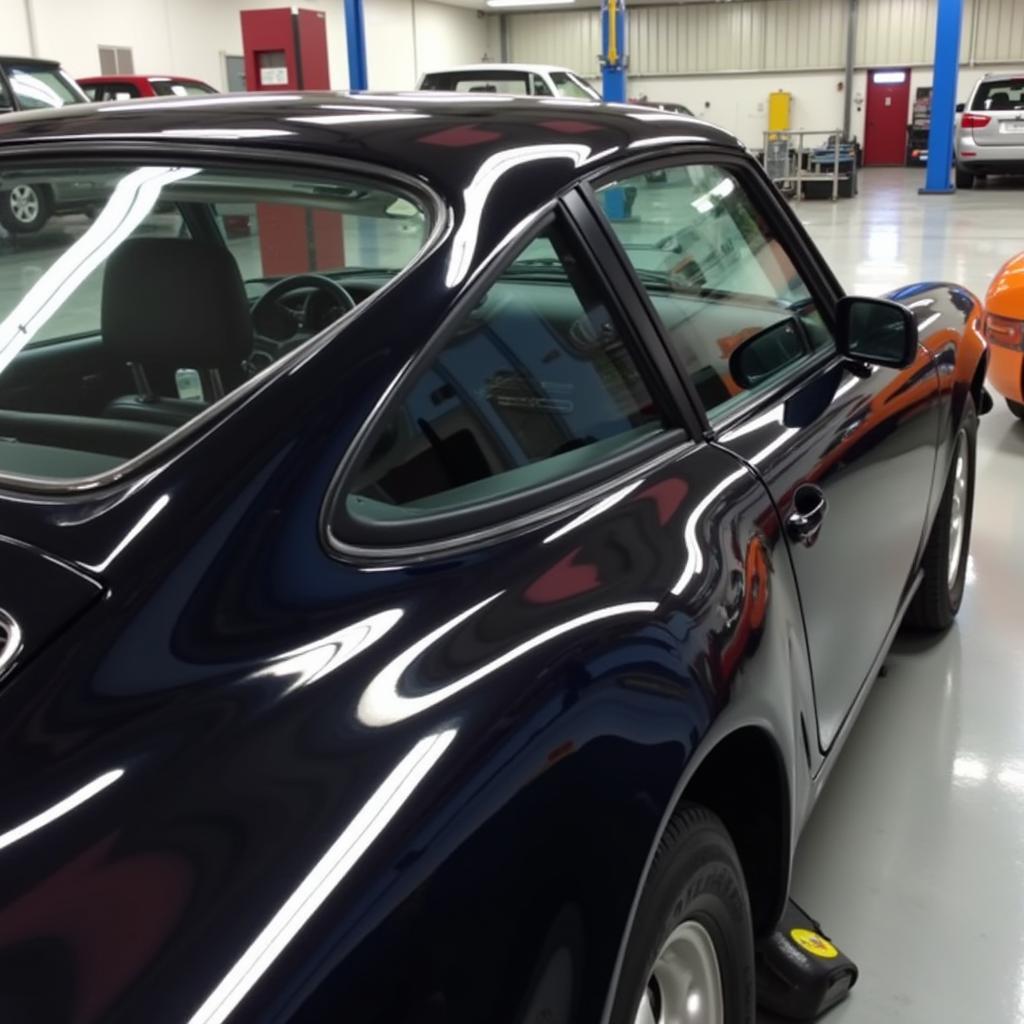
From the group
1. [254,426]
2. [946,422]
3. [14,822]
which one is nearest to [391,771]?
[14,822]

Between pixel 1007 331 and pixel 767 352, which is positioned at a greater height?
pixel 767 352

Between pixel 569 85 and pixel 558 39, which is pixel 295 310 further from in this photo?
pixel 558 39

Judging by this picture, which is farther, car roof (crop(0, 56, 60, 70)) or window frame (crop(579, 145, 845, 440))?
car roof (crop(0, 56, 60, 70))

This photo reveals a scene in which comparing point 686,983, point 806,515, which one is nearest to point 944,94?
point 806,515

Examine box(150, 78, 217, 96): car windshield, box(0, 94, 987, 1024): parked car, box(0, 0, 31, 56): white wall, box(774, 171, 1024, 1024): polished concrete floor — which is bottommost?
box(774, 171, 1024, 1024): polished concrete floor

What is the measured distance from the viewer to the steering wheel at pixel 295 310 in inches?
55.9

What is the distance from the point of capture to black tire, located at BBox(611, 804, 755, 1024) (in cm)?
109

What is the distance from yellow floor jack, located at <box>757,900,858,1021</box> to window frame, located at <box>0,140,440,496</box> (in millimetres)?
1181

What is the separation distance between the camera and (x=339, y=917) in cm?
79

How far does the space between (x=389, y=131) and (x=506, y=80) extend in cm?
1245

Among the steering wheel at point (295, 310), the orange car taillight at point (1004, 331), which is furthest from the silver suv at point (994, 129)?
the steering wheel at point (295, 310)

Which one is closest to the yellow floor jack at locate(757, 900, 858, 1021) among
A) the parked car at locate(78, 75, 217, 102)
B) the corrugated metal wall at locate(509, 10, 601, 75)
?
the parked car at locate(78, 75, 217, 102)

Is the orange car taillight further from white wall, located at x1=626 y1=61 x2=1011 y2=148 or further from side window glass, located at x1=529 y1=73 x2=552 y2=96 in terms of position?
white wall, located at x1=626 y1=61 x2=1011 y2=148

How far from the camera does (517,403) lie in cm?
142
